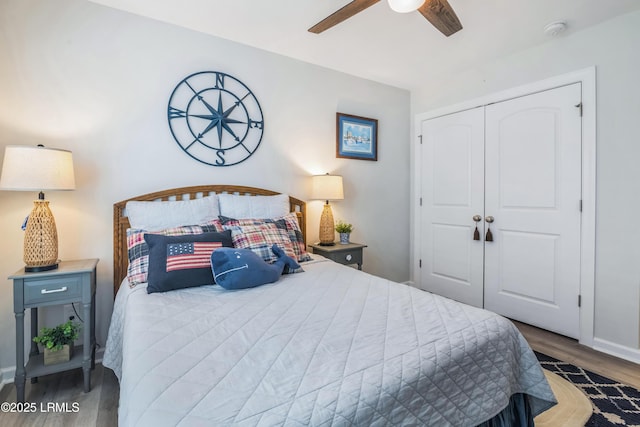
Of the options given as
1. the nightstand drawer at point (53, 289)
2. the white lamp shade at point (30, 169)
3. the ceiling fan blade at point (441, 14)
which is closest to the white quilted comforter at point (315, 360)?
the nightstand drawer at point (53, 289)

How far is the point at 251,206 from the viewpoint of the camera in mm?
2453

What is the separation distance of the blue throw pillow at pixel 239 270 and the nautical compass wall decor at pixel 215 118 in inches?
42.7

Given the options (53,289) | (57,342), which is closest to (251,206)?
(53,289)

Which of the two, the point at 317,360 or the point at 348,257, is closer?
the point at 317,360

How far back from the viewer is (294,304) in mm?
1498

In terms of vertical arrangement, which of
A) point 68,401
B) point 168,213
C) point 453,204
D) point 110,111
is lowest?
point 68,401

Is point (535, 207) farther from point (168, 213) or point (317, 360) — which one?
point (168, 213)

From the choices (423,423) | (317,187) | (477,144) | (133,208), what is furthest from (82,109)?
(477,144)

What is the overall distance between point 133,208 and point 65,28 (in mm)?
1242

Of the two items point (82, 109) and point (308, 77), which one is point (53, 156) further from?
point (308, 77)

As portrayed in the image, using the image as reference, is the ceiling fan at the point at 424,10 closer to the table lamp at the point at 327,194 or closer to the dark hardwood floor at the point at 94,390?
the table lamp at the point at 327,194

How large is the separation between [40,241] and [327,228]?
206cm

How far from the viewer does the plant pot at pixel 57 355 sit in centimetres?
185

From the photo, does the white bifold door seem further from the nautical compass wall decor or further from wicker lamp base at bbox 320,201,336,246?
the nautical compass wall decor
